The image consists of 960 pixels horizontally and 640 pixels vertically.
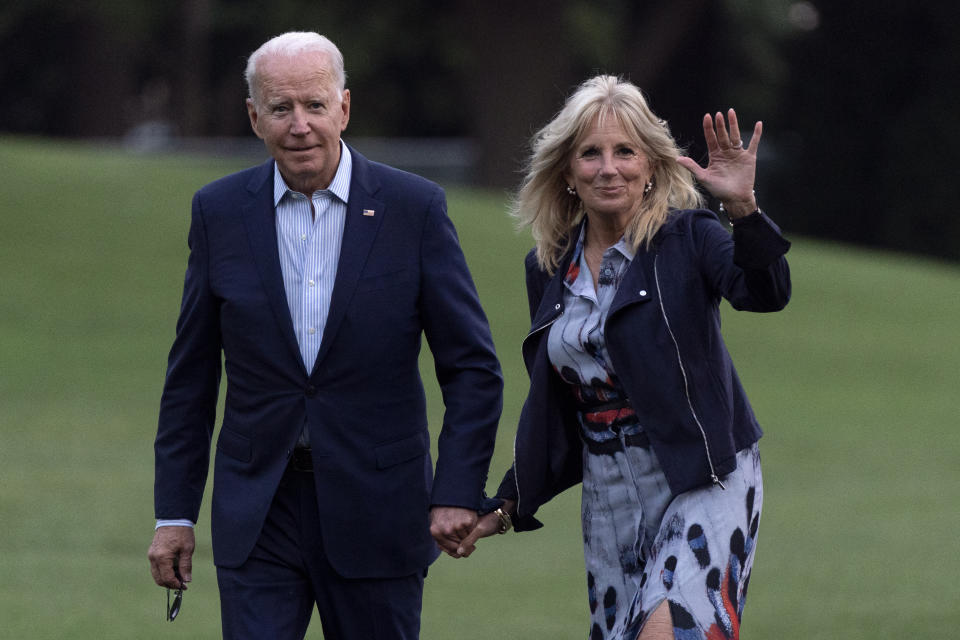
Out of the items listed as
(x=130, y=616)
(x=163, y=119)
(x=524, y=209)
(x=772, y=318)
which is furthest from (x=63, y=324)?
(x=163, y=119)

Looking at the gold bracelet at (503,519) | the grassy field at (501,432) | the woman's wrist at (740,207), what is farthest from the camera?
the grassy field at (501,432)

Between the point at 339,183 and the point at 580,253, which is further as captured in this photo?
the point at 580,253

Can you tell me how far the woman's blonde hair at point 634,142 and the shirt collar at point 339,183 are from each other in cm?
56

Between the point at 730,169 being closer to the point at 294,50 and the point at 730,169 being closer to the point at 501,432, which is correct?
the point at 294,50

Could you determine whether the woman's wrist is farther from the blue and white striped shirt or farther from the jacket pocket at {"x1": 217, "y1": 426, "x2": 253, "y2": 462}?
the jacket pocket at {"x1": 217, "y1": 426, "x2": 253, "y2": 462}

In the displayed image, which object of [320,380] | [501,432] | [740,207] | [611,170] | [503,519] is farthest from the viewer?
[501,432]

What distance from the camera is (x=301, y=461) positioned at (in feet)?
14.9

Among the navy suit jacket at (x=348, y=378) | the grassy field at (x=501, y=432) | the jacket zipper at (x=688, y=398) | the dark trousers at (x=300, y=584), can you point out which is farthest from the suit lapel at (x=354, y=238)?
the grassy field at (x=501, y=432)

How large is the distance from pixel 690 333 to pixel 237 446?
47.9 inches

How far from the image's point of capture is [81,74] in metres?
37.8

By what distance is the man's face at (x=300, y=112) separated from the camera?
4.49 metres

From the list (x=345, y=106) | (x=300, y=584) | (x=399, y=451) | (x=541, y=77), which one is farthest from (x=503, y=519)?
(x=541, y=77)

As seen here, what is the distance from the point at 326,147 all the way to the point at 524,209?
28.0 inches

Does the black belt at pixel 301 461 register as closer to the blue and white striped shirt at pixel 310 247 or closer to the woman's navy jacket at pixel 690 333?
the blue and white striped shirt at pixel 310 247
